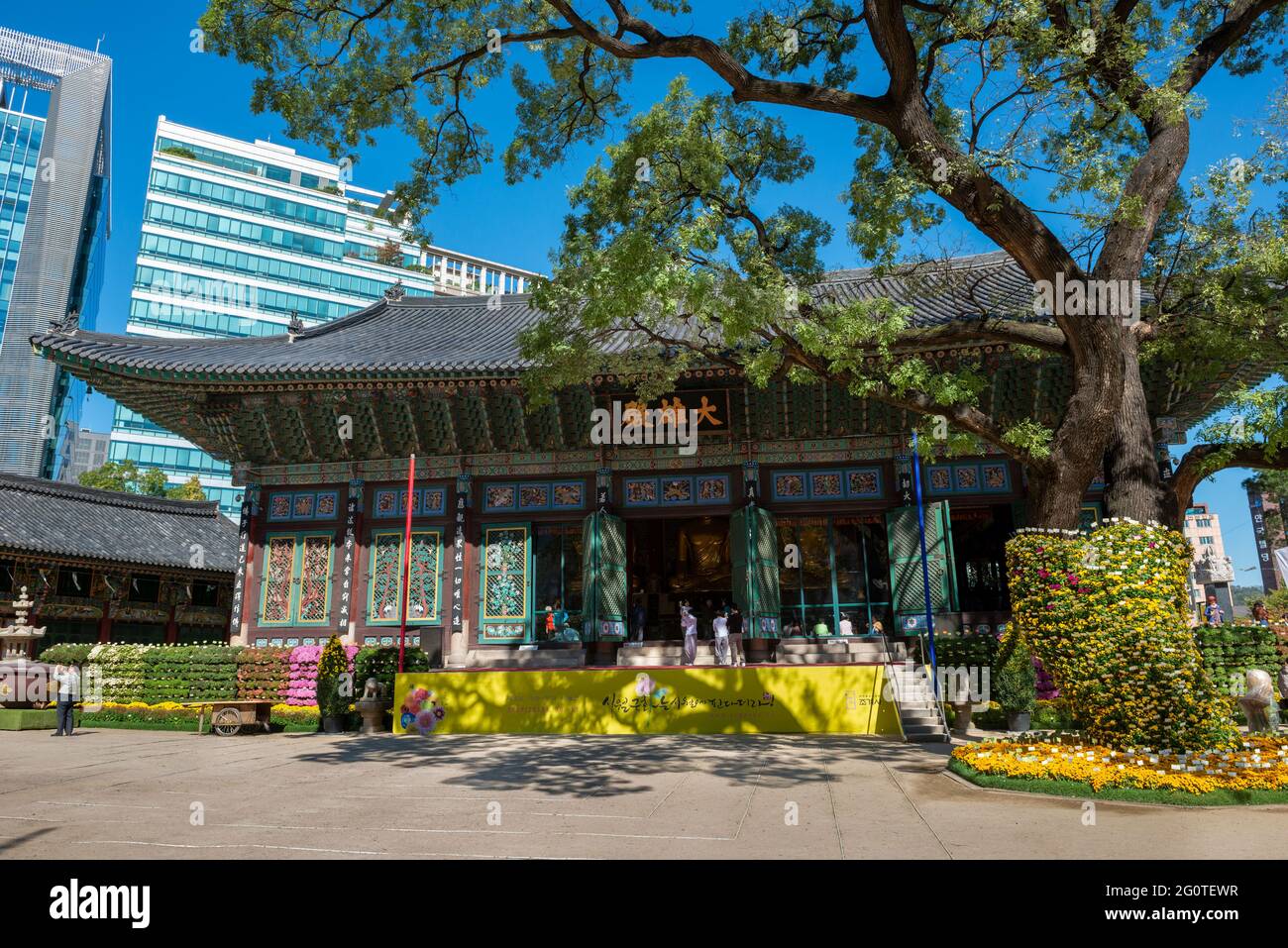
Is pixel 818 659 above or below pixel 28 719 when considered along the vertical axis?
above

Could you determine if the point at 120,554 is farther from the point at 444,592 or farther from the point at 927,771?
the point at 927,771

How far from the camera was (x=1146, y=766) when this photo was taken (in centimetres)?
731

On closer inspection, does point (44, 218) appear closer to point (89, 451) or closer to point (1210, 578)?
point (89, 451)

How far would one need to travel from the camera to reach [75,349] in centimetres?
1681

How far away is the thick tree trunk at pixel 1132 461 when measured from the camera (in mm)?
8492

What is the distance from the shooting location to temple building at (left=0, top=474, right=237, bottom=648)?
23.2 m

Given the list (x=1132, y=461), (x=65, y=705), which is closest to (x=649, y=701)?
(x=1132, y=461)

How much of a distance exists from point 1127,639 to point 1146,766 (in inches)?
45.5

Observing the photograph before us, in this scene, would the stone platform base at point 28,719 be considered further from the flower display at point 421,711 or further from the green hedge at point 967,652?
the green hedge at point 967,652

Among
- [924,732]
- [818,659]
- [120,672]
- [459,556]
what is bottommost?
[924,732]

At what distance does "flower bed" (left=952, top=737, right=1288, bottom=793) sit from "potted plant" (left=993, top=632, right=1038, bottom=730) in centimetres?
449

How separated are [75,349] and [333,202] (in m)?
54.4

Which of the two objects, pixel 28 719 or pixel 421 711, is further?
pixel 28 719

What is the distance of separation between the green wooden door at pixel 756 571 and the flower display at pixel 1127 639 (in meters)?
9.28
